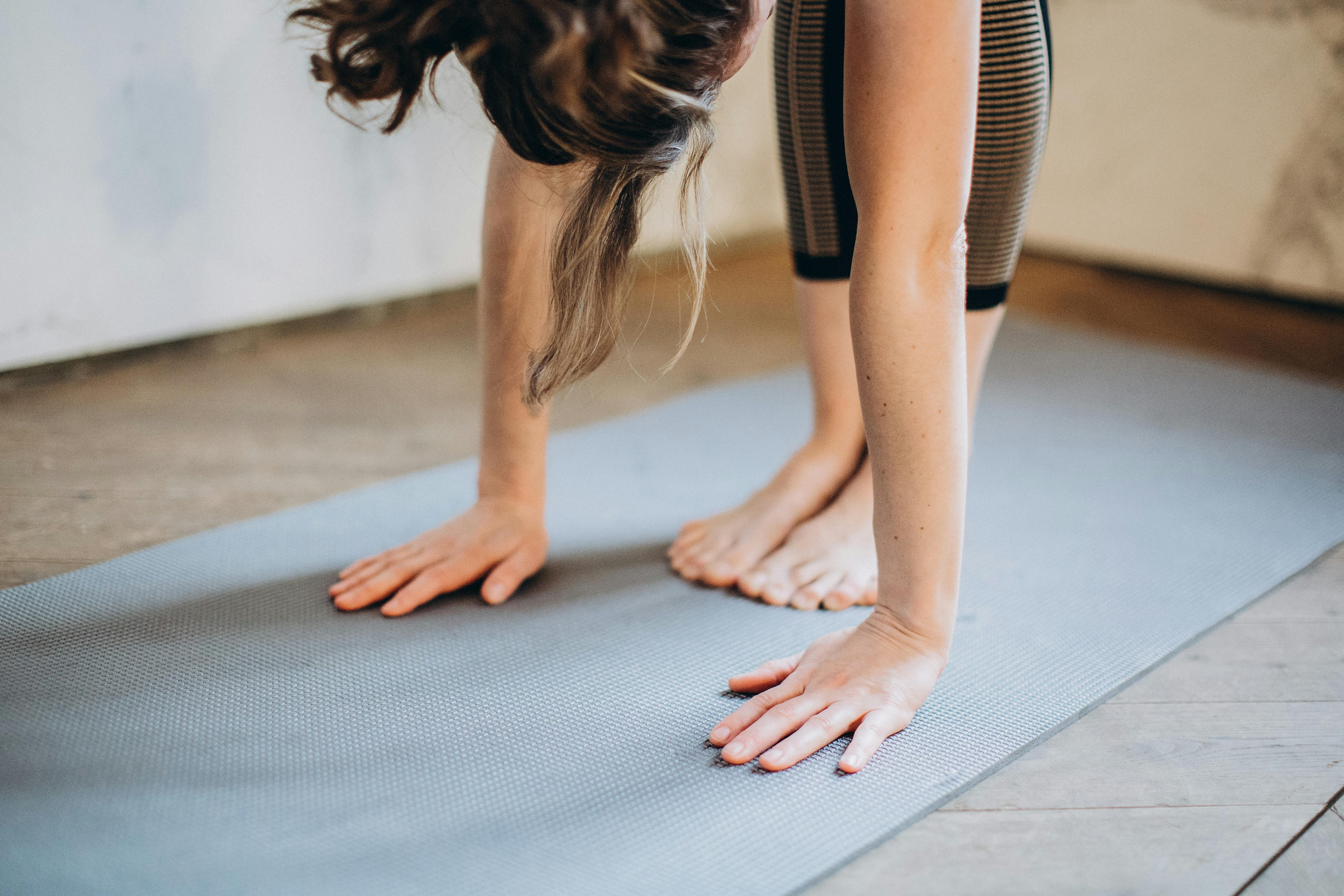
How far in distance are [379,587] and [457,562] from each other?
2.9 inches

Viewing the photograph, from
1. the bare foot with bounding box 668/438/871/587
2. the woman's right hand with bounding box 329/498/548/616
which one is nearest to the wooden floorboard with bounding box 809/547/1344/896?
the bare foot with bounding box 668/438/871/587

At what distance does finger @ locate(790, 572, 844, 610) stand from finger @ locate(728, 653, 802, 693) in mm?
132

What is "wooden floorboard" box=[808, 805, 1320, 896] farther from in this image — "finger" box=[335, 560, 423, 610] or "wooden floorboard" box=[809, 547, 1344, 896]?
"finger" box=[335, 560, 423, 610]

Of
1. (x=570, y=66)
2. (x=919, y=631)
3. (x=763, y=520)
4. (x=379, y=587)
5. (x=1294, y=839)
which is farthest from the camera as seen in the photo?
(x=763, y=520)

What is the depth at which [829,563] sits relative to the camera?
1.01 m

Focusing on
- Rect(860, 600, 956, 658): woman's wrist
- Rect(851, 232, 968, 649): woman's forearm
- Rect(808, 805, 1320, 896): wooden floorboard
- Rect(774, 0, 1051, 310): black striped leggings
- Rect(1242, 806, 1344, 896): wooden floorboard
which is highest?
Rect(774, 0, 1051, 310): black striped leggings

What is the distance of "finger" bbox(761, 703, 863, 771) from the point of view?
2.41 ft

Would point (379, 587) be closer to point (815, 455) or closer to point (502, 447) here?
point (502, 447)

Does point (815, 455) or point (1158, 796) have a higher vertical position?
point (815, 455)

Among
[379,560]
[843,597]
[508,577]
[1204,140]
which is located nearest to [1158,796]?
[843,597]

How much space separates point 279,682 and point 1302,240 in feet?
7.05

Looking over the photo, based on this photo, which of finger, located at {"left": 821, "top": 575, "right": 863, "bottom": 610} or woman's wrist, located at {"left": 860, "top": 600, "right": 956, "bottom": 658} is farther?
finger, located at {"left": 821, "top": 575, "right": 863, "bottom": 610}

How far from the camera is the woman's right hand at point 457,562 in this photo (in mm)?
938

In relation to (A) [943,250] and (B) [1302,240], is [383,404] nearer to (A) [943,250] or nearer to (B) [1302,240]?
(A) [943,250]
